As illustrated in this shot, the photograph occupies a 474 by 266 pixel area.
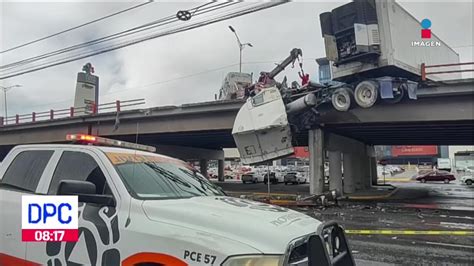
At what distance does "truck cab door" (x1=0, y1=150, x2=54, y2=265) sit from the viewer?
3738 millimetres

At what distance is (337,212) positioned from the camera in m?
16.4

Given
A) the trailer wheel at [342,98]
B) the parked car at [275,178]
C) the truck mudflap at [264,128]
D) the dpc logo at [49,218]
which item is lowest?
the parked car at [275,178]

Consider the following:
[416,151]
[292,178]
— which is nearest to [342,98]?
[292,178]

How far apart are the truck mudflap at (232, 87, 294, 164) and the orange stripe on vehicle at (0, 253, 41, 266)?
15.8 metres

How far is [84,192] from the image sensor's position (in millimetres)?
3195

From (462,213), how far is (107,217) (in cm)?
1792

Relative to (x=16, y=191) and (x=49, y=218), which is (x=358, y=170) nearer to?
(x=16, y=191)

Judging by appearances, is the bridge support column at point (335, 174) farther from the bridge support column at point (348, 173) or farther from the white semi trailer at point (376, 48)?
the white semi trailer at point (376, 48)

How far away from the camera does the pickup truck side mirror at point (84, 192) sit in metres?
3.09

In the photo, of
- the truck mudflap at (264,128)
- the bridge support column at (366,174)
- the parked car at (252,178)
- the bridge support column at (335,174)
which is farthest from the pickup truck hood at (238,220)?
the parked car at (252,178)

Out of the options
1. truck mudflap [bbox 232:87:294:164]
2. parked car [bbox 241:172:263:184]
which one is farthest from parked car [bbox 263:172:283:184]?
truck mudflap [bbox 232:87:294:164]

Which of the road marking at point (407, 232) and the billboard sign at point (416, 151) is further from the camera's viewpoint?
the billboard sign at point (416, 151)

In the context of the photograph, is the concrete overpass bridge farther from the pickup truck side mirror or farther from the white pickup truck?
the pickup truck side mirror

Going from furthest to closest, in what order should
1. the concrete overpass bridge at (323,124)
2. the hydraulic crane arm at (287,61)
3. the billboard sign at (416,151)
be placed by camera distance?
the billboard sign at (416,151)
the hydraulic crane arm at (287,61)
the concrete overpass bridge at (323,124)
